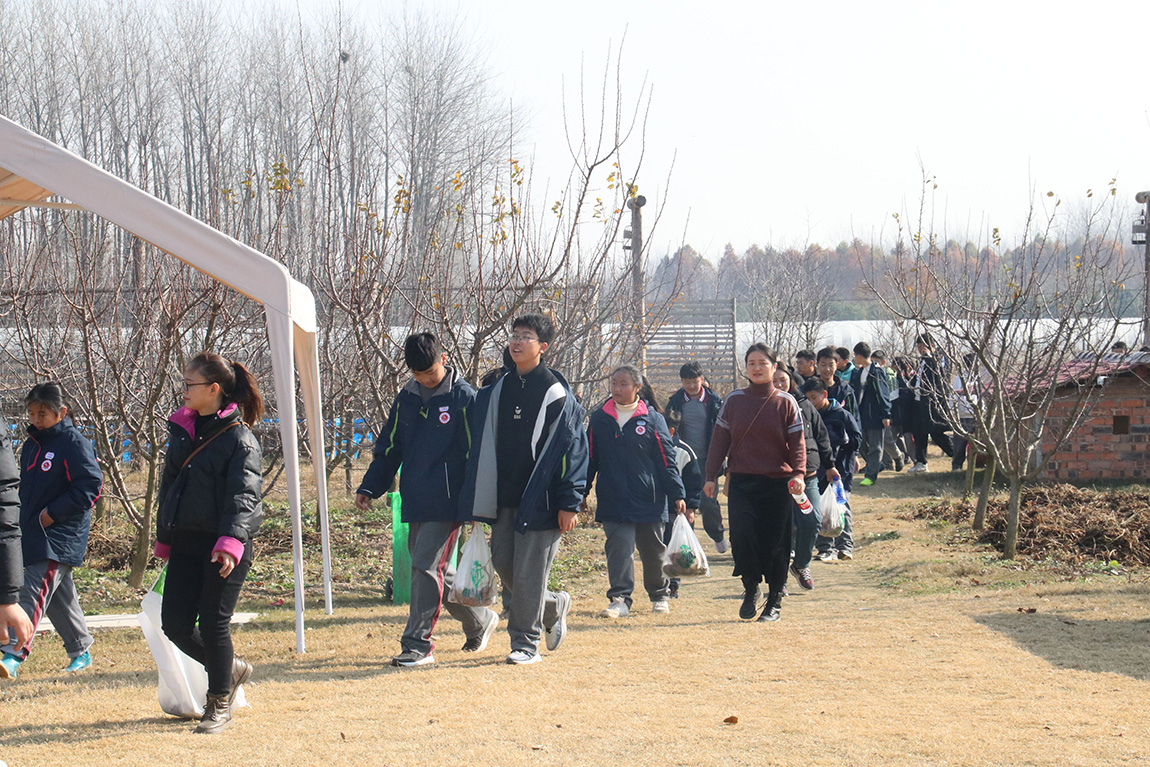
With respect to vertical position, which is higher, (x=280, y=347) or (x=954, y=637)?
(x=280, y=347)

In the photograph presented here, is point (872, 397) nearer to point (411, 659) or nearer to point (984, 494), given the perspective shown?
point (984, 494)

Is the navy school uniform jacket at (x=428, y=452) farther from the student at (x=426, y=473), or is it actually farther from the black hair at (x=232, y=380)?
the black hair at (x=232, y=380)

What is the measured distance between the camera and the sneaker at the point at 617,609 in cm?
779

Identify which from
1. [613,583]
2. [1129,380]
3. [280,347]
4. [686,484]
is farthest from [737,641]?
[1129,380]

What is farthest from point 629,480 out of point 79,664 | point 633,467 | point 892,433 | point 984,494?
point 892,433

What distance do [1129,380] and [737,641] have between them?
386 inches

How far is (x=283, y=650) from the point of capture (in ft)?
21.9

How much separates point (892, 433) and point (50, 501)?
46.8 feet

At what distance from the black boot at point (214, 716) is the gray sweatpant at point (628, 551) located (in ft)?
11.3

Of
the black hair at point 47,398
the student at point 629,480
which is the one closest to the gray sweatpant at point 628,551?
the student at point 629,480

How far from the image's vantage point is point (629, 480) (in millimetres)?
7695

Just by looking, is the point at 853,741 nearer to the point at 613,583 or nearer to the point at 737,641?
the point at 737,641

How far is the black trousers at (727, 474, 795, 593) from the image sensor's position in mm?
7316

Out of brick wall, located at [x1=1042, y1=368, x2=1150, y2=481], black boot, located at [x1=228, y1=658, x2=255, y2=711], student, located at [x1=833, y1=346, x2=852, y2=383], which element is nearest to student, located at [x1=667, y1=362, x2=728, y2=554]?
student, located at [x1=833, y1=346, x2=852, y2=383]
